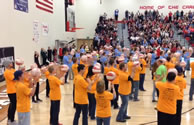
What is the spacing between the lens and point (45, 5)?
16.2 meters

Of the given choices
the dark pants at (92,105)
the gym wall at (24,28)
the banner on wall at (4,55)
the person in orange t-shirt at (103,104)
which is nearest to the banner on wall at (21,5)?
the gym wall at (24,28)

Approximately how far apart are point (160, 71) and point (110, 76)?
1771mm

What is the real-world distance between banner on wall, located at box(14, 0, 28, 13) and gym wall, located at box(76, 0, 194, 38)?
Result: 47.6ft

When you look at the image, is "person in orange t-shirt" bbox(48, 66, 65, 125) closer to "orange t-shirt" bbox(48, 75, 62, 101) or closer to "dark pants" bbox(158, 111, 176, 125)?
"orange t-shirt" bbox(48, 75, 62, 101)

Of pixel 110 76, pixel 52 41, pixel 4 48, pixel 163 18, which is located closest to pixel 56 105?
pixel 110 76

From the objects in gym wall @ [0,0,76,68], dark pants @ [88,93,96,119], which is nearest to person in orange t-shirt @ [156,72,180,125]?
dark pants @ [88,93,96,119]

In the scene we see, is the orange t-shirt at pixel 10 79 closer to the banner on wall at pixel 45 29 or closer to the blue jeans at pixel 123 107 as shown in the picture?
the blue jeans at pixel 123 107

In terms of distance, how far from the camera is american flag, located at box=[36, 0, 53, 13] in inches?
590

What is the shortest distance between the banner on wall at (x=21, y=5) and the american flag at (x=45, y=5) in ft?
6.11

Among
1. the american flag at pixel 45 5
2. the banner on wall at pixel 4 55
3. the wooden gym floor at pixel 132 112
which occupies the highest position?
the american flag at pixel 45 5

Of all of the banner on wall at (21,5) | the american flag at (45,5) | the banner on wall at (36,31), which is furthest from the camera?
the american flag at (45,5)

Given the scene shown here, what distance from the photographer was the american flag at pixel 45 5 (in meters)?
15.0

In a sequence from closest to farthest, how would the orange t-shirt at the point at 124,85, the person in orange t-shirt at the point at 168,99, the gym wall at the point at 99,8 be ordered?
the person in orange t-shirt at the point at 168,99 < the orange t-shirt at the point at 124,85 < the gym wall at the point at 99,8

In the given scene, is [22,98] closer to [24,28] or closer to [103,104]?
[103,104]
